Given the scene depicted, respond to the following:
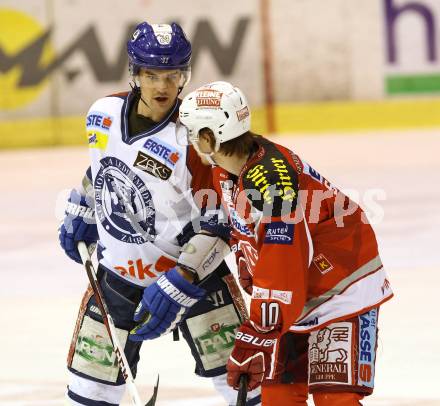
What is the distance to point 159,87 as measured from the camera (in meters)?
4.09

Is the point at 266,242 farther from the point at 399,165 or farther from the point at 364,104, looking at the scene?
the point at 364,104

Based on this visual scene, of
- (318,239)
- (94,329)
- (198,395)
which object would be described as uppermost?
(318,239)

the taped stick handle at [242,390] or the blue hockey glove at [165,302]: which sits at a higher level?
the blue hockey glove at [165,302]

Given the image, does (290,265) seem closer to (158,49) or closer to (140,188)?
(140,188)

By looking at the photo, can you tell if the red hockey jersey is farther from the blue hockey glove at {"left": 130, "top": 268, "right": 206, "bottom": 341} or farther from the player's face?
the player's face

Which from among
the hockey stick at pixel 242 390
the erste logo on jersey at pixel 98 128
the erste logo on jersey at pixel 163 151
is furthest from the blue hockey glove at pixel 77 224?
the hockey stick at pixel 242 390

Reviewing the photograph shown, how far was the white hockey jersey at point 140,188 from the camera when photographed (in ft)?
13.5

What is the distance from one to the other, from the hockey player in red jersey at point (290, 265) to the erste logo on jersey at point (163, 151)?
279 mm

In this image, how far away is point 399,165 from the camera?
11273mm

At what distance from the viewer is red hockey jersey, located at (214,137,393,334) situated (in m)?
3.45

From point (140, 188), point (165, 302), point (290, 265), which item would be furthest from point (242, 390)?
point (140, 188)

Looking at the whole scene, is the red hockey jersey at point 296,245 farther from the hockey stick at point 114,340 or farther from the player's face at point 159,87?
the hockey stick at point 114,340

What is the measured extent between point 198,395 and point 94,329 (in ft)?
3.04

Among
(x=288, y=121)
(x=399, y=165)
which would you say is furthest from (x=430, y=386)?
(x=288, y=121)
